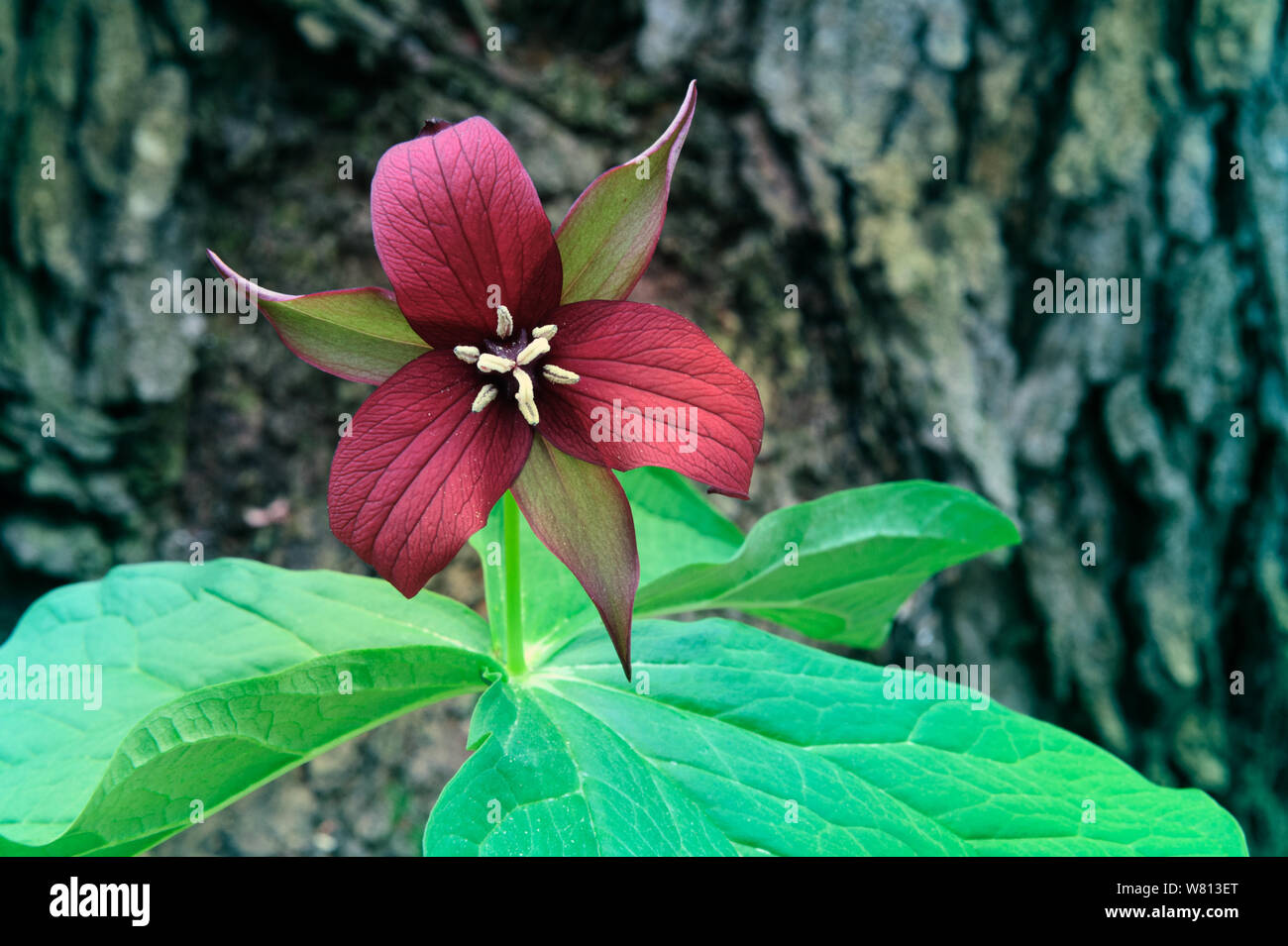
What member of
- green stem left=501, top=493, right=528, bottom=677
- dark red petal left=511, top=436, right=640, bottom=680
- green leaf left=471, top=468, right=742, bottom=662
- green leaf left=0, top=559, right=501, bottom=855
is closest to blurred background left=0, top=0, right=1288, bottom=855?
green leaf left=471, top=468, right=742, bottom=662

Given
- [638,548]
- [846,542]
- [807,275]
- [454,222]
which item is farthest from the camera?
[807,275]

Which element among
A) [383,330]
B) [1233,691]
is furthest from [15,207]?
[1233,691]

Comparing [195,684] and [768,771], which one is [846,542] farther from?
[195,684]

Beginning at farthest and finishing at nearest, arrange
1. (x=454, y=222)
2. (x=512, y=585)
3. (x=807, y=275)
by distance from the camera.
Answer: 1. (x=807, y=275)
2. (x=512, y=585)
3. (x=454, y=222)

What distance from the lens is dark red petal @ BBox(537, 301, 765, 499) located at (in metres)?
0.82

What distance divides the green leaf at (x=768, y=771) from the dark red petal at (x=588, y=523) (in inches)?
6.0

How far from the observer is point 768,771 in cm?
97

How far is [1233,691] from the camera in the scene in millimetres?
1952

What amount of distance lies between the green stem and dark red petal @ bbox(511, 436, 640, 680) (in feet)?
0.14

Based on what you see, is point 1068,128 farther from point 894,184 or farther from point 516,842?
point 516,842

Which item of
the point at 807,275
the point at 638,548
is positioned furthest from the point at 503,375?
the point at 807,275

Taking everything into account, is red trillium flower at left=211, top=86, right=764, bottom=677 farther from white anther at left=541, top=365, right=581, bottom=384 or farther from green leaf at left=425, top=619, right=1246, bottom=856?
green leaf at left=425, top=619, right=1246, bottom=856

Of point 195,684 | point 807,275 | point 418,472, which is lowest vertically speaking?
point 195,684

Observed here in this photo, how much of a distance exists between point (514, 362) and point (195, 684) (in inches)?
24.0
